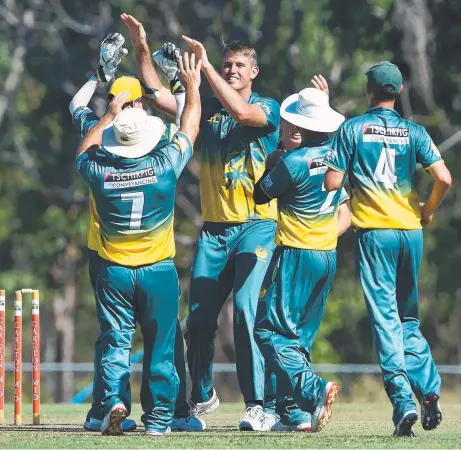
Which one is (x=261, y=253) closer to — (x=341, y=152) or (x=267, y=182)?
(x=267, y=182)

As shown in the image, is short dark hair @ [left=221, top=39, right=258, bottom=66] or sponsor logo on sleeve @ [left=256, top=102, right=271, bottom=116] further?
short dark hair @ [left=221, top=39, right=258, bottom=66]

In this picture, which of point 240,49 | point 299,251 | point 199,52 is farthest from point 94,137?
point 240,49

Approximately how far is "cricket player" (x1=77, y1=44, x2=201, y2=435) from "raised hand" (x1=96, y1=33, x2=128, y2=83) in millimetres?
714

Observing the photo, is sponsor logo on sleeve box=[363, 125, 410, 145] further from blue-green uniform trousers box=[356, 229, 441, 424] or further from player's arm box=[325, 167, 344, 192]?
blue-green uniform trousers box=[356, 229, 441, 424]

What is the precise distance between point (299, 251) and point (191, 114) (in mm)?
1199

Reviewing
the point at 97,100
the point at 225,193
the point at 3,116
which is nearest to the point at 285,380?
the point at 225,193

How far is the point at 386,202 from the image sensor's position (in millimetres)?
9625

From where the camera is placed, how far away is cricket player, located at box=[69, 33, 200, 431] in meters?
10.2

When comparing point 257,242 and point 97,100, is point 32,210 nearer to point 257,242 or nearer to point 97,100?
point 97,100

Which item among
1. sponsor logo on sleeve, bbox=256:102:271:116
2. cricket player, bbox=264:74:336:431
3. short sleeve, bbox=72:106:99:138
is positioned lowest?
cricket player, bbox=264:74:336:431

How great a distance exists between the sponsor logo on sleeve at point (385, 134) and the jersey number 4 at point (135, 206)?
59.8 inches

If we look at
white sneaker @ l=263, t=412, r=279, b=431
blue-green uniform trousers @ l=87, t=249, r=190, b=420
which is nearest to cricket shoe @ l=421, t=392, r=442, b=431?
white sneaker @ l=263, t=412, r=279, b=431

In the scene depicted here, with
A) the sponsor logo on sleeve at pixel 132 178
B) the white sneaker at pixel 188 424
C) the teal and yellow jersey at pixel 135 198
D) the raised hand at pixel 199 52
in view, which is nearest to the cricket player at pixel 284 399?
the white sneaker at pixel 188 424

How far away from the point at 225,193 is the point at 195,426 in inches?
67.8
